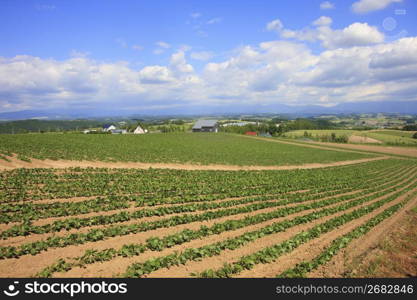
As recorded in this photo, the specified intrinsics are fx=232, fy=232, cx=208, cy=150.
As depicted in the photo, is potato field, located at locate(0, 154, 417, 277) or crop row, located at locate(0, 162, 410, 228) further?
crop row, located at locate(0, 162, 410, 228)

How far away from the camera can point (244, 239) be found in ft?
33.8

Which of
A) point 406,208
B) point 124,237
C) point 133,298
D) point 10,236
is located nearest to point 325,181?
point 406,208

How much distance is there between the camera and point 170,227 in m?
11.4

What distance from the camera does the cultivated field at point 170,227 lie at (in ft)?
26.5

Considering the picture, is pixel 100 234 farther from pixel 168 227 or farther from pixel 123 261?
pixel 168 227

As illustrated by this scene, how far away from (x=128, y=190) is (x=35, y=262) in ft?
31.8

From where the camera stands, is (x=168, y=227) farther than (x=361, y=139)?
No

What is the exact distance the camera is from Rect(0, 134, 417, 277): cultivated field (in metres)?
8.06

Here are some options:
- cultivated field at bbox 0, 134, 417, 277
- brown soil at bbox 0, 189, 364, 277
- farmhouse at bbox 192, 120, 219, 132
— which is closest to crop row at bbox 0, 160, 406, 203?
cultivated field at bbox 0, 134, 417, 277

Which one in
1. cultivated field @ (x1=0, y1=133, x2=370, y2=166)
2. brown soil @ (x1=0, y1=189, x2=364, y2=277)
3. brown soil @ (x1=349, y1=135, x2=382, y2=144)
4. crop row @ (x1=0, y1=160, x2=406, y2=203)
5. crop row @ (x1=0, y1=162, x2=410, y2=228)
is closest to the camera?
brown soil @ (x1=0, y1=189, x2=364, y2=277)

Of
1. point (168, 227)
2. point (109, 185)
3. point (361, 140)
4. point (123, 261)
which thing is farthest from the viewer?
point (361, 140)

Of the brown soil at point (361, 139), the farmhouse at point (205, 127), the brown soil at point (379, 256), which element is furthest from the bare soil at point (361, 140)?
the brown soil at point (379, 256)

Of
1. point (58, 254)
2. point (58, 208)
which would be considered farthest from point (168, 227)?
point (58, 208)

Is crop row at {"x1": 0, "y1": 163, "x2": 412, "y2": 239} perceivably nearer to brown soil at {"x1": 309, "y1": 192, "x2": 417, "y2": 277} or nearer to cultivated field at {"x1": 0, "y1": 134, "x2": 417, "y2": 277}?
cultivated field at {"x1": 0, "y1": 134, "x2": 417, "y2": 277}
